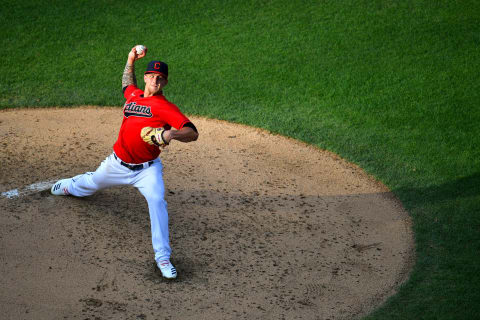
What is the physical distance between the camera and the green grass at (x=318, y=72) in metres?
8.48

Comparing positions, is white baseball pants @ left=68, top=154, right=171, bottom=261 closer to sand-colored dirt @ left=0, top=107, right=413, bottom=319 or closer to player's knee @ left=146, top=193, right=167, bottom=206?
player's knee @ left=146, top=193, right=167, bottom=206

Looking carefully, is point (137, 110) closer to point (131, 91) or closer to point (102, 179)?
point (131, 91)

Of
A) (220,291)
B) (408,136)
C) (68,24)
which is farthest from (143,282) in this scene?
(68,24)

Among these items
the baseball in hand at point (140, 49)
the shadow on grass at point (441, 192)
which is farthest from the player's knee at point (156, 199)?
the shadow on grass at point (441, 192)

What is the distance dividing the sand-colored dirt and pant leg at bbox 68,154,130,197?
0.22 meters

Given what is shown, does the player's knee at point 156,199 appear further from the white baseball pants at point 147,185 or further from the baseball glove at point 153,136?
the baseball glove at point 153,136

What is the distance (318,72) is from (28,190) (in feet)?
19.1

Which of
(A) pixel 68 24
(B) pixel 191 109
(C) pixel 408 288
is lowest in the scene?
(C) pixel 408 288

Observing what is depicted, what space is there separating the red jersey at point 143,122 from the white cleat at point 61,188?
1039 millimetres

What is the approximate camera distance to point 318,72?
436 inches

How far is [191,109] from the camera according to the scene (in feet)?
32.6

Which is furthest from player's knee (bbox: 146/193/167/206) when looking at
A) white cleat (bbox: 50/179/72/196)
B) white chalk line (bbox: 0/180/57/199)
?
white chalk line (bbox: 0/180/57/199)

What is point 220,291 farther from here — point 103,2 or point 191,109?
point 103,2

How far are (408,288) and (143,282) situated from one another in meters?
2.61
